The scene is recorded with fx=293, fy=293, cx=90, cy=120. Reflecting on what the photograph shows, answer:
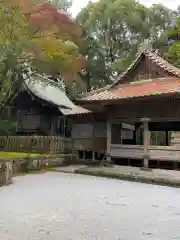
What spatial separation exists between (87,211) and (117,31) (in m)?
31.8

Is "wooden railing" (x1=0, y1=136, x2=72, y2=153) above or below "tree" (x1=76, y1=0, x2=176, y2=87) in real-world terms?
below

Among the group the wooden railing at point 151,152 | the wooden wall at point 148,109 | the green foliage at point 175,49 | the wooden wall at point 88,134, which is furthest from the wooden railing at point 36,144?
the green foliage at point 175,49

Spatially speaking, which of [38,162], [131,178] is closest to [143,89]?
[131,178]

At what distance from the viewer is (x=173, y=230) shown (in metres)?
5.22

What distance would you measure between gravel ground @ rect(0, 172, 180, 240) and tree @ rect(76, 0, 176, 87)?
24.2m

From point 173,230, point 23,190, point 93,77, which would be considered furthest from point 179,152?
point 93,77

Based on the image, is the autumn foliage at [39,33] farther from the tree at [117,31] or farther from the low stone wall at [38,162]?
the tree at [117,31]

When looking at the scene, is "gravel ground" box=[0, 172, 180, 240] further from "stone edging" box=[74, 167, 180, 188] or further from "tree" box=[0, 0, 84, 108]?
"tree" box=[0, 0, 84, 108]

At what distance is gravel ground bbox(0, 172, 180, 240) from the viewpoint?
4957 mm

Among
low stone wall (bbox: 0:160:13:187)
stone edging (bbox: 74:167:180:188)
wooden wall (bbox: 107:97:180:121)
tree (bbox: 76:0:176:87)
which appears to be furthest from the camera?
tree (bbox: 76:0:176:87)

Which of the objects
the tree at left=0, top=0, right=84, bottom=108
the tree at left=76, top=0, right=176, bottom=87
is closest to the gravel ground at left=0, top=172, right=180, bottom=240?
the tree at left=0, top=0, right=84, bottom=108

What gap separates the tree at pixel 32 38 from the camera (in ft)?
43.2

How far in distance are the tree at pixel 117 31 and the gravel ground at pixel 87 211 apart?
24.2 meters

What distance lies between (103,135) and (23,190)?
8.73m
